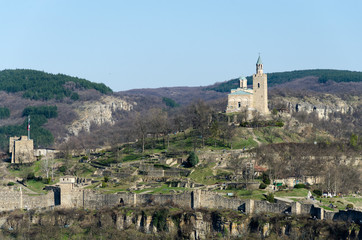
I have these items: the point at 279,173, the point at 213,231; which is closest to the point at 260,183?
the point at 279,173

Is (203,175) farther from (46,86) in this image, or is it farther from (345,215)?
(46,86)

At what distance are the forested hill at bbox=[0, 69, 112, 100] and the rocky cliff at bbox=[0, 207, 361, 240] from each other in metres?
114

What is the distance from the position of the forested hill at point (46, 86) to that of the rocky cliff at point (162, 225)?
113877mm

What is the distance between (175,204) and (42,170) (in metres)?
24.5

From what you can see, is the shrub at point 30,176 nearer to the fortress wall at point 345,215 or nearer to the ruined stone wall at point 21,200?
the ruined stone wall at point 21,200

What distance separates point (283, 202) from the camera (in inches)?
2366

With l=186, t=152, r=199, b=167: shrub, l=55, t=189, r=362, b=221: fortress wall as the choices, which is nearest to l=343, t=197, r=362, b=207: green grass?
l=55, t=189, r=362, b=221: fortress wall

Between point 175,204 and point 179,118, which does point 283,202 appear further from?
point 179,118

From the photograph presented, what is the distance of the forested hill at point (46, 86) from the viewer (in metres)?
181

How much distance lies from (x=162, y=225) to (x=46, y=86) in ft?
426

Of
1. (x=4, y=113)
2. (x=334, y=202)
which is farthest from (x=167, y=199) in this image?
(x=4, y=113)

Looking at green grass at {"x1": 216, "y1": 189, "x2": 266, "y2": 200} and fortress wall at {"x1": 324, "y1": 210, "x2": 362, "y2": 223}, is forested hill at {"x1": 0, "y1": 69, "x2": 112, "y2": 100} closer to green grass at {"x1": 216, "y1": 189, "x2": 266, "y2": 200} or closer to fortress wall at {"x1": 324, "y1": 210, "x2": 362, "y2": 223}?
green grass at {"x1": 216, "y1": 189, "x2": 266, "y2": 200}

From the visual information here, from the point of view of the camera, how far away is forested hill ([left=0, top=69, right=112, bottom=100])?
181 m

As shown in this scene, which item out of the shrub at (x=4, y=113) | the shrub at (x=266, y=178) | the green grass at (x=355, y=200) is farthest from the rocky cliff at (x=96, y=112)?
the green grass at (x=355, y=200)
